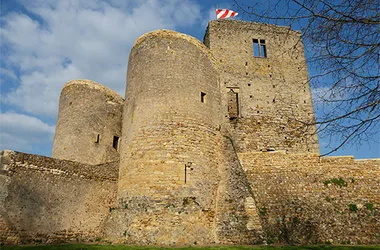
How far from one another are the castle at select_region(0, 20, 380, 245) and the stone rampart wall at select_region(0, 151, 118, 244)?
4 centimetres

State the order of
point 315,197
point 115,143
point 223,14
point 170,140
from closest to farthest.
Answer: point 170,140
point 315,197
point 115,143
point 223,14

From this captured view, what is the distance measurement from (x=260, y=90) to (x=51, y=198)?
1190 centimetres

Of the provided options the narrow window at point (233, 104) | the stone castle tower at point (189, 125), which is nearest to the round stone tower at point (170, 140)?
the stone castle tower at point (189, 125)

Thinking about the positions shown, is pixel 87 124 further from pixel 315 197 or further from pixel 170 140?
pixel 315 197

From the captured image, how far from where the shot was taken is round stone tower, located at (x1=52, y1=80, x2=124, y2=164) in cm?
1550

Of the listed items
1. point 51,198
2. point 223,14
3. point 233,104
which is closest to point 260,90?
point 233,104

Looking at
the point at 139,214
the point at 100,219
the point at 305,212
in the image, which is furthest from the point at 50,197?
the point at 305,212

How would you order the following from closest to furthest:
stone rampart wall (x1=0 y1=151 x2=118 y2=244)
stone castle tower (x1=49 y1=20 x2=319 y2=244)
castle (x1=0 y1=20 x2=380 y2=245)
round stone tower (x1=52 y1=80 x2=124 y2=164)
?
stone rampart wall (x1=0 y1=151 x2=118 y2=244), castle (x1=0 y1=20 x2=380 y2=245), stone castle tower (x1=49 y1=20 x2=319 y2=244), round stone tower (x1=52 y1=80 x2=124 y2=164)

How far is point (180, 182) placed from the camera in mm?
11297

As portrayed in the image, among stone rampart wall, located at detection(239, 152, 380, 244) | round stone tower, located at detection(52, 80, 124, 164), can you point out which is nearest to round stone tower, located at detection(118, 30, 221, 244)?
stone rampart wall, located at detection(239, 152, 380, 244)

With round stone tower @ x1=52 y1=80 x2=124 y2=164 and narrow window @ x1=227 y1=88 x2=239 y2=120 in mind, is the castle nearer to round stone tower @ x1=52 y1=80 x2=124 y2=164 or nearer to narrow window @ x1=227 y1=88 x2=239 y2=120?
round stone tower @ x1=52 y1=80 x2=124 y2=164

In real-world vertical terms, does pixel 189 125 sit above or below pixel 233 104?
below

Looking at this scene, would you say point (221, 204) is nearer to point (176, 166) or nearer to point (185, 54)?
point (176, 166)

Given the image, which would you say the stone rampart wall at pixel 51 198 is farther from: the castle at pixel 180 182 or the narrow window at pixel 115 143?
the narrow window at pixel 115 143
